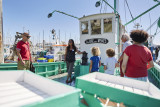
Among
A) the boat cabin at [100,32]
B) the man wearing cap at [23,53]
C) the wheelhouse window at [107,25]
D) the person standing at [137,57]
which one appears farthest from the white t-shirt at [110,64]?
the wheelhouse window at [107,25]

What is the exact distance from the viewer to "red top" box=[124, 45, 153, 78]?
6.73 ft

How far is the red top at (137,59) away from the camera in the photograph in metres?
2.05

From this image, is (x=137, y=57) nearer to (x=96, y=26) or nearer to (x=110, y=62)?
(x=110, y=62)

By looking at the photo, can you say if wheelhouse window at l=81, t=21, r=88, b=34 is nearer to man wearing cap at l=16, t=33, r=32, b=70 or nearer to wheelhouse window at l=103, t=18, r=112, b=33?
wheelhouse window at l=103, t=18, r=112, b=33

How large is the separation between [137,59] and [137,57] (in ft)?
0.12

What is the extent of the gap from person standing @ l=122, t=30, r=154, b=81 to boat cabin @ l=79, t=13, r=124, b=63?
4364 mm

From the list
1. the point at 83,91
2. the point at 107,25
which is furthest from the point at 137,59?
the point at 107,25

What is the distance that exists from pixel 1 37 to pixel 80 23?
4.20m

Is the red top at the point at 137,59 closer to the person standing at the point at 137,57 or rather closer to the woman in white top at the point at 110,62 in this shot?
the person standing at the point at 137,57

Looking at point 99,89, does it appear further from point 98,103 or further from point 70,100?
point 70,100

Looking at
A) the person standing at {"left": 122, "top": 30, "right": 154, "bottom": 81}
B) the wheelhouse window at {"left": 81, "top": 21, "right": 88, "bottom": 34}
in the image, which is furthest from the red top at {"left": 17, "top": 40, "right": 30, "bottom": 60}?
the wheelhouse window at {"left": 81, "top": 21, "right": 88, "bottom": 34}

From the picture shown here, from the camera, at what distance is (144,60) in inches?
81.5

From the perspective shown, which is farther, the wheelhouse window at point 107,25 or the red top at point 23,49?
the wheelhouse window at point 107,25

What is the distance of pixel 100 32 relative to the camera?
263 inches
